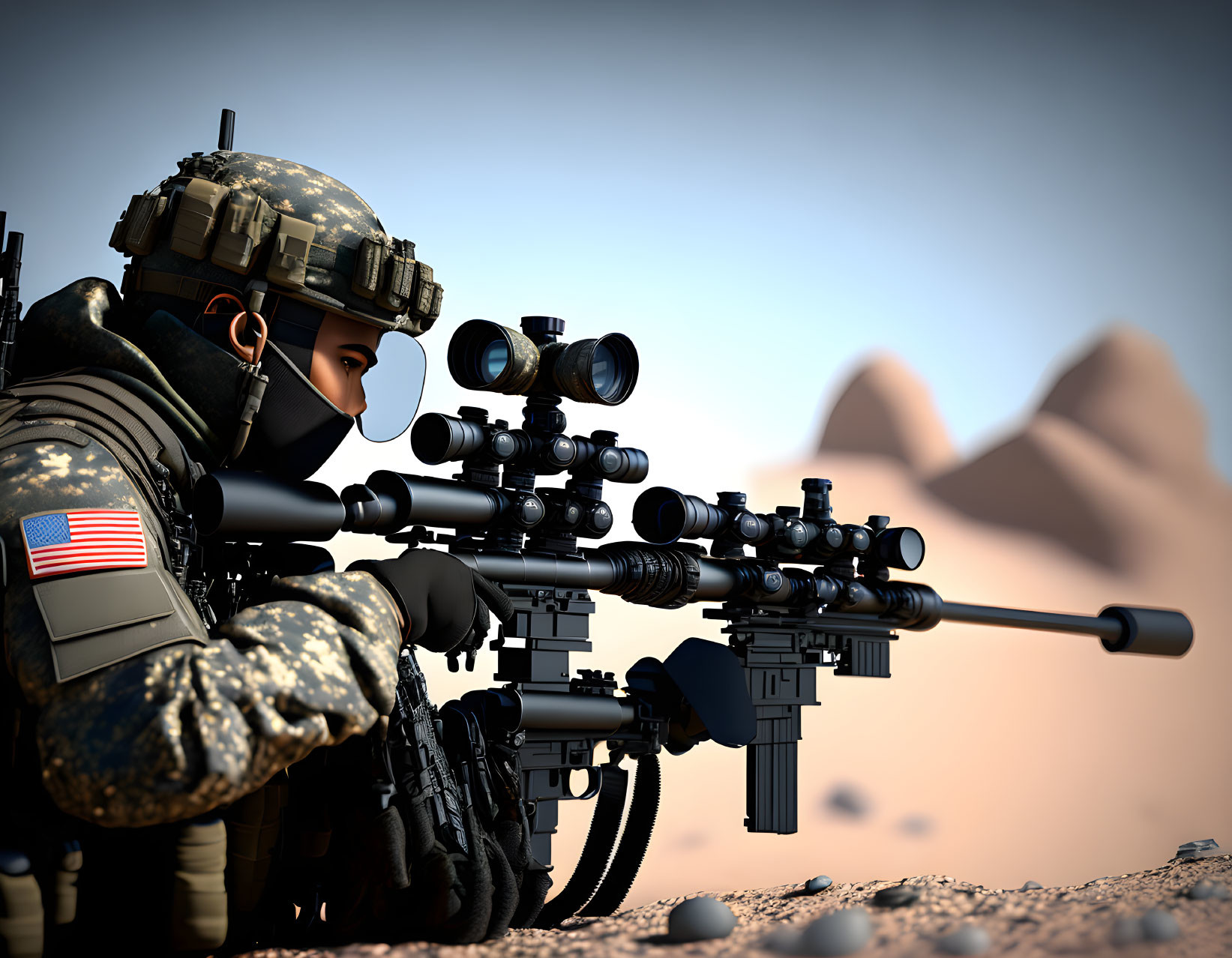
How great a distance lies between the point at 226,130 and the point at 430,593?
1689 mm

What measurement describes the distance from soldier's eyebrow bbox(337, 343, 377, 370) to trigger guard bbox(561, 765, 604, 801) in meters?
1.74

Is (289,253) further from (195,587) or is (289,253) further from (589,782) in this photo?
(589,782)

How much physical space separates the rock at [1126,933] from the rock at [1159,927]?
12 millimetres

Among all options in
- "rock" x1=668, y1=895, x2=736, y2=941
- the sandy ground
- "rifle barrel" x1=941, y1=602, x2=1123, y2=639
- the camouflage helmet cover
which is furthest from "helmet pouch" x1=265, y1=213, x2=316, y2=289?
"rifle barrel" x1=941, y1=602, x2=1123, y2=639

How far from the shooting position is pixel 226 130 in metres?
3.07

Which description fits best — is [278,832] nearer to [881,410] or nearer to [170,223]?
[170,223]

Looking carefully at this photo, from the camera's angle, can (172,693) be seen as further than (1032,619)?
No

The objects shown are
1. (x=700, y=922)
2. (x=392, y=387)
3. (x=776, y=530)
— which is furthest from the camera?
(x=776, y=530)

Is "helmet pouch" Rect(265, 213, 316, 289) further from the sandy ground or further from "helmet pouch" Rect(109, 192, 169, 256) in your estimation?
the sandy ground

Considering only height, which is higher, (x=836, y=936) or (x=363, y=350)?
(x=363, y=350)

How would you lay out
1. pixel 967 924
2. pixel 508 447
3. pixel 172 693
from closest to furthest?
pixel 172 693, pixel 967 924, pixel 508 447

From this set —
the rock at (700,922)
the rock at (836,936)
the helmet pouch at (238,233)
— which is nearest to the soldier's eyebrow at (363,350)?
the helmet pouch at (238,233)

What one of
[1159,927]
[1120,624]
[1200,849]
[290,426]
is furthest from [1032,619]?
[290,426]

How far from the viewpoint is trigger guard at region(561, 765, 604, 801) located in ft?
12.4
